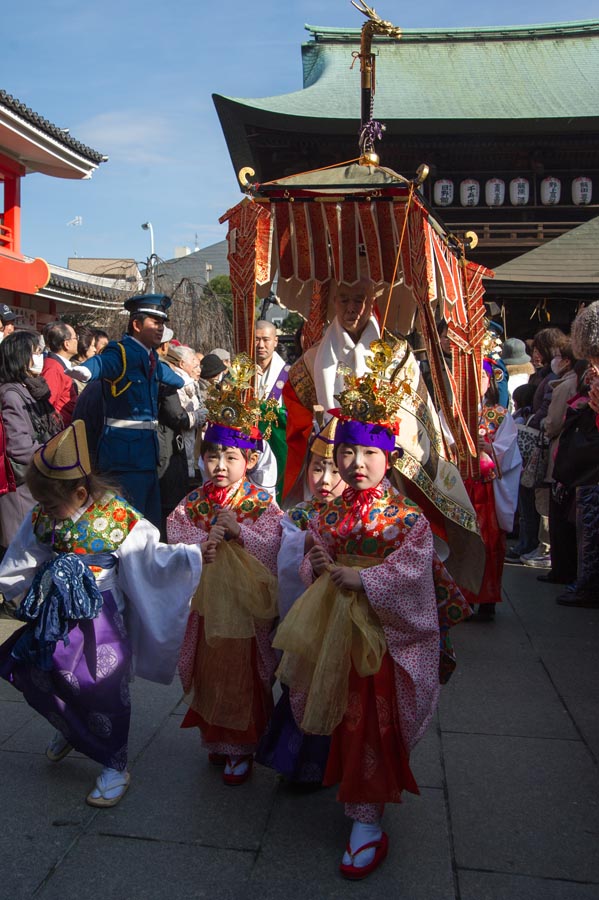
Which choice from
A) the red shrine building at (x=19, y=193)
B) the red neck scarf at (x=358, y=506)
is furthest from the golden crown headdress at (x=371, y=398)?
the red shrine building at (x=19, y=193)

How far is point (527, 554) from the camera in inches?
304

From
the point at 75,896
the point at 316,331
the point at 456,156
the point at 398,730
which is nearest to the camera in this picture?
the point at 75,896

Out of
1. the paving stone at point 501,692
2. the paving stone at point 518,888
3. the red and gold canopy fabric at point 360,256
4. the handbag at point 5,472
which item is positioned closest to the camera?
the paving stone at point 518,888

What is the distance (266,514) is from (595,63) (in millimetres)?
21496

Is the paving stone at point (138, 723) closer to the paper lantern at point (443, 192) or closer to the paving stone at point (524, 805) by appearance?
the paving stone at point (524, 805)

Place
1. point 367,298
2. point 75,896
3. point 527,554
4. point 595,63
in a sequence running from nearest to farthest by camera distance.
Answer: point 75,896 → point 367,298 → point 527,554 → point 595,63

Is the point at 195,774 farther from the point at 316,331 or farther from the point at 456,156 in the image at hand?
the point at 456,156

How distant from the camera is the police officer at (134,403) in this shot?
514 centimetres

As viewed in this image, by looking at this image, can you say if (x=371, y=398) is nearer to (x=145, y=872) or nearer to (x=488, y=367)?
(x=145, y=872)

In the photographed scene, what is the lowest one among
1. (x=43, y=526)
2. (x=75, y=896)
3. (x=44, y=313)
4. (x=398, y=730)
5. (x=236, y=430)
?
(x=75, y=896)

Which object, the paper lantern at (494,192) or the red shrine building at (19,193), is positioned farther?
the paper lantern at (494,192)

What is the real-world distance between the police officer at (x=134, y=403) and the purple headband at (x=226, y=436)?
6.52 ft

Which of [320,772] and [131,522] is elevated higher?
[131,522]

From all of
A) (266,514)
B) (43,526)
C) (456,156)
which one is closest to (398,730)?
(266,514)
